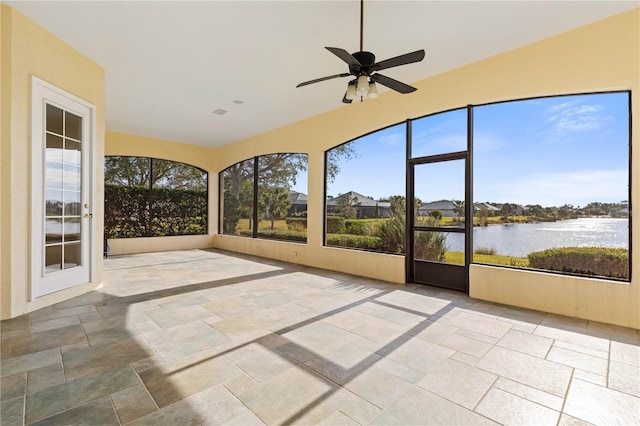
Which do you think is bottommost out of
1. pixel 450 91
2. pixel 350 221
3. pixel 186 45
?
pixel 350 221

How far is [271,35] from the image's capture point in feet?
12.2

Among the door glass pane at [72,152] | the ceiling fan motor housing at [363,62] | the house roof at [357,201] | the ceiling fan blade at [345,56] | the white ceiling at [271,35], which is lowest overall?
the house roof at [357,201]

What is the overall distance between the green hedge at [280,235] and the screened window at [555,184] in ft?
12.6

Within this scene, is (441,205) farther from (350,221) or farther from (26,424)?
(26,424)

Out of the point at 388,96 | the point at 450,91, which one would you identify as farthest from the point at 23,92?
the point at 450,91

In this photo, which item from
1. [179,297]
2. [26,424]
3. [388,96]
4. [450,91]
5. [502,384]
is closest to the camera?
[26,424]

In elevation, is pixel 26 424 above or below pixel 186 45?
below

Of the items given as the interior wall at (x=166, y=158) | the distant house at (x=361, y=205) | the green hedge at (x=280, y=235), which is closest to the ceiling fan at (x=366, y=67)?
the distant house at (x=361, y=205)

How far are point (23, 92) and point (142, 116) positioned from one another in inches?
136

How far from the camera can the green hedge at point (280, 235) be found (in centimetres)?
723

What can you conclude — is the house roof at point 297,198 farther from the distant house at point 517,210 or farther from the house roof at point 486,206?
the distant house at point 517,210

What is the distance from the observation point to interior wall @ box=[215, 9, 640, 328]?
331 cm

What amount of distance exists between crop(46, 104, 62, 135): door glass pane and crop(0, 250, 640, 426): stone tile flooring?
2.19 metres

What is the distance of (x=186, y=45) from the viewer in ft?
13.0
